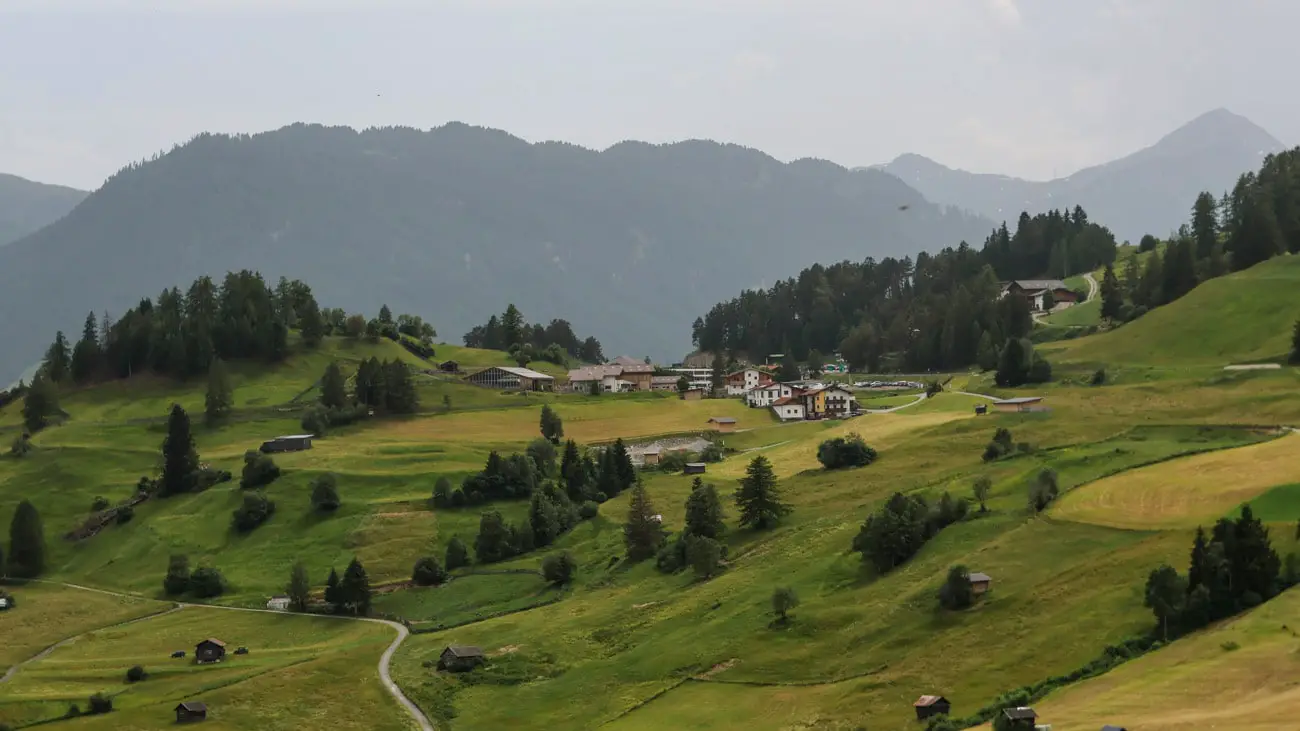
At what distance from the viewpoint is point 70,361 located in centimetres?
17275

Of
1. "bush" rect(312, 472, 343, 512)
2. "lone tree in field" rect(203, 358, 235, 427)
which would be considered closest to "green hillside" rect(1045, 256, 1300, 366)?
"bush" rect(312, 472, 343, 512)

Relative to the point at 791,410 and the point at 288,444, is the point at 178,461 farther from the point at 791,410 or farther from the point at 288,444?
the point at 791,410

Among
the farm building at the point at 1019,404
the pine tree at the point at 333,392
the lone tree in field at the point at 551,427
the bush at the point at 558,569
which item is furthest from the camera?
the pine tree at the point at 333,392

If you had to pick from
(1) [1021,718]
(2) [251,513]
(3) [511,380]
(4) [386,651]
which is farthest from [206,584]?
(3) [511,380]

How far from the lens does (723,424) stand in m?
141

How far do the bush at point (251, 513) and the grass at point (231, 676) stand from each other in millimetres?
20490

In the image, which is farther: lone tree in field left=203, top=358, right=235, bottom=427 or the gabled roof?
lone tree in field left=203, top=358, right=235, bottom=427

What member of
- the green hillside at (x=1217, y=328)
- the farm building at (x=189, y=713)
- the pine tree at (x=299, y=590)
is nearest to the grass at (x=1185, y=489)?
the farm building at (x=189, y=713)

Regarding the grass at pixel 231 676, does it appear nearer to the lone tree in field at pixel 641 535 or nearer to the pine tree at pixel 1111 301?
the lone tree in field at pixel 641 535

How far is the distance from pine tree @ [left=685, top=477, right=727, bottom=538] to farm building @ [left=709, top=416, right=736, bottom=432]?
1911 inches

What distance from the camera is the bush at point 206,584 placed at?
101m

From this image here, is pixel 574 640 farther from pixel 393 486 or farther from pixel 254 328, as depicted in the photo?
pixel 254 328

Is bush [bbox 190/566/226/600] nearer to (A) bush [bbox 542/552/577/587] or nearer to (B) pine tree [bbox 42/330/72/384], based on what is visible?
(A) bush [bbox 542/552/577/587]

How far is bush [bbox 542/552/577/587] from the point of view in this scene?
92312 mm
